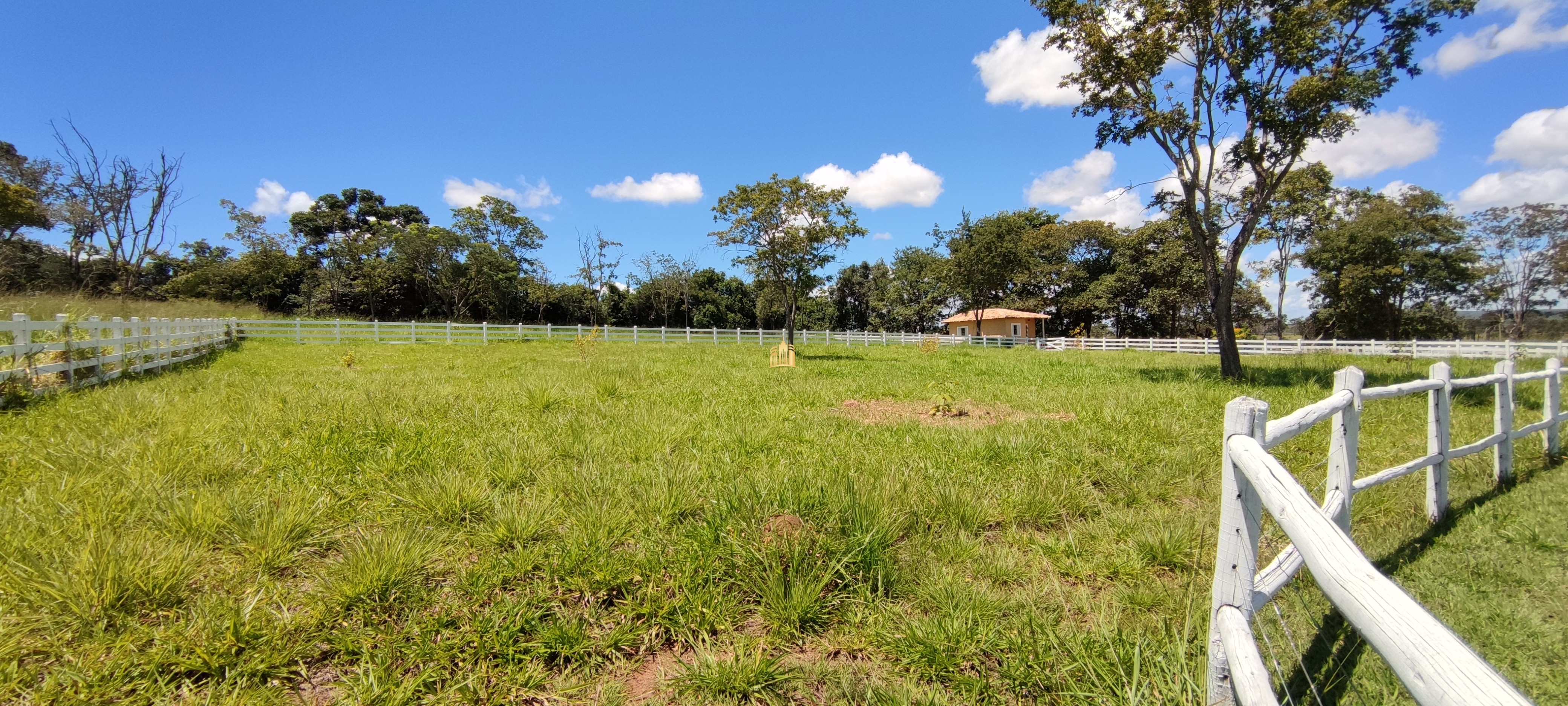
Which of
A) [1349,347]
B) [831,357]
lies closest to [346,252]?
[831,357]

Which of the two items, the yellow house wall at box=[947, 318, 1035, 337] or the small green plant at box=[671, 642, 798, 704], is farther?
the yellow house wall at box=[947, 318, 1035, 337]

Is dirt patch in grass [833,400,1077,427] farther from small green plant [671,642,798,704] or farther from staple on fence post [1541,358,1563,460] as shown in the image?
small green plant [671,642,798,704]

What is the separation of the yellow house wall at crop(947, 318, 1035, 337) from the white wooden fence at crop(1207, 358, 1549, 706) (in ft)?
121

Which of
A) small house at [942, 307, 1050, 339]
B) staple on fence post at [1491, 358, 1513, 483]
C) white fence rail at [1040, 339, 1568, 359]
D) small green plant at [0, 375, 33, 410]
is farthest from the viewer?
small house at [942, 307, 1050, 339]

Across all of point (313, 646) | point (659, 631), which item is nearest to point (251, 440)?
point (313, 646)

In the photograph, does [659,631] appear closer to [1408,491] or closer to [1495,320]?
[1408,491]

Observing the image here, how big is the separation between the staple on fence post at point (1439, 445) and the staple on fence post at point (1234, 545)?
3.36m

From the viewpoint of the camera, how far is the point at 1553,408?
5.25 meters

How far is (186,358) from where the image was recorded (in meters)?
11.9

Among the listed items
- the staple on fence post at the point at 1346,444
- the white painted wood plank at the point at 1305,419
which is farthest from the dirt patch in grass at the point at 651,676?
the staple on fence post at the point at 1346,444

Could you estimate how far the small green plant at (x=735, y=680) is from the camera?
2.15m

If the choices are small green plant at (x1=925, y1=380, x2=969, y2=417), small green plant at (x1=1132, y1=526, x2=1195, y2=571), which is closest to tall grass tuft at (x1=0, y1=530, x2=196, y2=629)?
small green plant at (x1=1132, y1=526, x2=1195, y2=571)

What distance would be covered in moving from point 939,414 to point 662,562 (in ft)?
15.7

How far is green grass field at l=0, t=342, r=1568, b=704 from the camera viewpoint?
220cm
